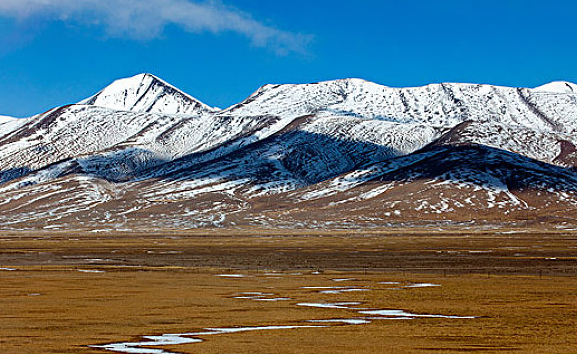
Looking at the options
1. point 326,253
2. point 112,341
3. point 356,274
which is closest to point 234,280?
point 356,274

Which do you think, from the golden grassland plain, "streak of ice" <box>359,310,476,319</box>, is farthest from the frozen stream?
the golden grassland plain

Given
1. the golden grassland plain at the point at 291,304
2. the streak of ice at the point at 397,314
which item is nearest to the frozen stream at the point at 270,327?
the streak of ice at the point at 397,314

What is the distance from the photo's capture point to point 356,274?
5366 cm

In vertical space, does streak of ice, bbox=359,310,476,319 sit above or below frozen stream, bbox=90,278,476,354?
below

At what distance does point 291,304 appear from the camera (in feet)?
116

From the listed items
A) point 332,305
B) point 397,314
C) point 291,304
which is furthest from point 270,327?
point 332,305

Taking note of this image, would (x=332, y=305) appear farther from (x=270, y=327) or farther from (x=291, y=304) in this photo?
(x=270, y=327)

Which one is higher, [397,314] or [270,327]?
Result: [270,327]

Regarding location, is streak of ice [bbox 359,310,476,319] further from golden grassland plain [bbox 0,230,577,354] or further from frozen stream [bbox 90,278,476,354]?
golden grassland plain [bbox 0,230,577,354]

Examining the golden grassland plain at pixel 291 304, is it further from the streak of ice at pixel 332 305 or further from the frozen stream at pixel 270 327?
the streak of ice at pixel 332 305

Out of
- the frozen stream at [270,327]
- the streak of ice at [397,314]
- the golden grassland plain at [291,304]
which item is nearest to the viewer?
the frozen stream at [270,327]

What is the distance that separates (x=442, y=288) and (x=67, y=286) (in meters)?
20.6

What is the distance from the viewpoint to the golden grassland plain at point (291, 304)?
2459 cm

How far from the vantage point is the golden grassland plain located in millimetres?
24594
